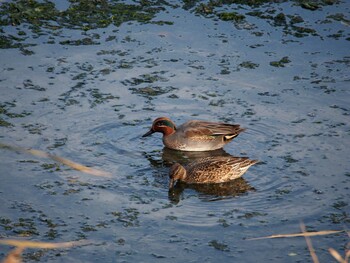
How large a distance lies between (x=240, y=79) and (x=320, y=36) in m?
2.41

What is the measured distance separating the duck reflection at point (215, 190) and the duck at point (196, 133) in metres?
1.04

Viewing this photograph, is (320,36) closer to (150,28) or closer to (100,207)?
(150,28)

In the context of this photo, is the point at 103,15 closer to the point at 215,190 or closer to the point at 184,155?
the point at 184,155

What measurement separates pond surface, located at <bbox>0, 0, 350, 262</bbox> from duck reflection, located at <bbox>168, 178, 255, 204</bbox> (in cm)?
3

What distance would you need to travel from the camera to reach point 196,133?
1197cm

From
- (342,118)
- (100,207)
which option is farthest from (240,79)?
(100,207)

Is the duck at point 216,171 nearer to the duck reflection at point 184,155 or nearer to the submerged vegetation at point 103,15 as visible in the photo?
the duck reflection at point 184,155

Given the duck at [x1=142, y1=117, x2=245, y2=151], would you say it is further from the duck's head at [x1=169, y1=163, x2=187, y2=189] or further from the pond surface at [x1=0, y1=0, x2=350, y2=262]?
the duck's head at [x1=169, y1=163, x2=187, y2=189]

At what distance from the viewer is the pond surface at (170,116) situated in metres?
9.24

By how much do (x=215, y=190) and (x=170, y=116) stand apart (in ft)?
6.93

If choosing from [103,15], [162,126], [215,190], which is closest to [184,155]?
[162,126]

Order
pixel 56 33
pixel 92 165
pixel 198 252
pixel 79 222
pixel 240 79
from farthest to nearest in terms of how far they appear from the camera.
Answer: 1. pixel 56 33
2. pixel 240 79
3. pixel 92 165
4. pixel 79 222
5. pixel 198 252

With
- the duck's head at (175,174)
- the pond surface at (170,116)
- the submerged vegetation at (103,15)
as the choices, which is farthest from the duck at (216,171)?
the submerged vegetation at (103,15)

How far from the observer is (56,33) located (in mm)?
14734
